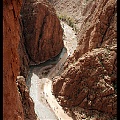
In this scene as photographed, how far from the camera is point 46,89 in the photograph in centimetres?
4331

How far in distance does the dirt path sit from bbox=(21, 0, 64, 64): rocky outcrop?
101 inches

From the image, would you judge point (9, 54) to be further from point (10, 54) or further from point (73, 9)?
point (73, 9)

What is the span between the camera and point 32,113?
28734mm

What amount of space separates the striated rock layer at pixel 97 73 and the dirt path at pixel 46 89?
142 cm

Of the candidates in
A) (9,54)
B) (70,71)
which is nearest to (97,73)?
(70,71)

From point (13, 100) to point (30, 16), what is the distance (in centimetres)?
4160

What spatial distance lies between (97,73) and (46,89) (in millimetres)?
10875

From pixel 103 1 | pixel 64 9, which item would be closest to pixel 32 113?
pixel 103 1

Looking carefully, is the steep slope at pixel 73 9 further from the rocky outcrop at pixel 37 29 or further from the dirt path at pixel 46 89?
the rocky outcrop at pixel 37 29

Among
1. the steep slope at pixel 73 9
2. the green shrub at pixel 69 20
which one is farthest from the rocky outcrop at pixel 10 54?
the steep slope at pixel 73 9

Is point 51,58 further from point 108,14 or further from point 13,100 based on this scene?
point 13,100

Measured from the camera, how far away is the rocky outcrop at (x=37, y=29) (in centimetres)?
5362

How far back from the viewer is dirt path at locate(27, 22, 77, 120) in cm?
3662

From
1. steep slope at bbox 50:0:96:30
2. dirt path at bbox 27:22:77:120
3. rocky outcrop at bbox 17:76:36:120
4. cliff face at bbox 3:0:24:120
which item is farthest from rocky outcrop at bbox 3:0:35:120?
steep slope at bbox 50:0:96:30
